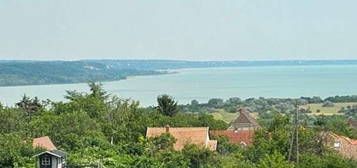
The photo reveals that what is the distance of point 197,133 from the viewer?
124ft

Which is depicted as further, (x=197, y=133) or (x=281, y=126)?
(x=197, y=133)

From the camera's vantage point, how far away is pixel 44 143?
3306 centimetres

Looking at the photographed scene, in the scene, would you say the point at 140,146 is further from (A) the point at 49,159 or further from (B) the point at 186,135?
(A) the point at 49,159

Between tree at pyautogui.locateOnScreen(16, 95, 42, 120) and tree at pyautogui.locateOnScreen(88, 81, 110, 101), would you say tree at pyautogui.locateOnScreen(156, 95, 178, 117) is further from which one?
tree at pyautogui.locateOnScreen(16, 95, 42, 120)

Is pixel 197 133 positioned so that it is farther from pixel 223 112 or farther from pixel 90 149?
pixel 223 112

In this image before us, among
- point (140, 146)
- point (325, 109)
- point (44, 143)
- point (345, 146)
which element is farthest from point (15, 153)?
point (325, 109)

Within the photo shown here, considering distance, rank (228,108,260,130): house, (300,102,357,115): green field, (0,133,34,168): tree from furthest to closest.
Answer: (300,102,357,115): green field, (228,108,260,130): house, (0,133,34,168): tree

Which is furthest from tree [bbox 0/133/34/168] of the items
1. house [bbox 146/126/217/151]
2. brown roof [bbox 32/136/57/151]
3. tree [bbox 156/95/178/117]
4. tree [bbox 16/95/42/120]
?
tree [bbox 156/95/178/117]

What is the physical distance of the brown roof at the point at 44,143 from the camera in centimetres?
3173

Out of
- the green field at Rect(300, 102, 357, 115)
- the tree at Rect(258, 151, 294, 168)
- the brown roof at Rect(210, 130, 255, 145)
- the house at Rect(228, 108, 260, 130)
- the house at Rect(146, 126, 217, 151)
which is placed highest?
the tree at Rect(258, 151, 294, 168)

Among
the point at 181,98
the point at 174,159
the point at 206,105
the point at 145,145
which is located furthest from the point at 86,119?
the point at 181,98

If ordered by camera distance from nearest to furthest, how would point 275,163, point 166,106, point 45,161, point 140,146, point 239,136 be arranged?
point 275,163
point 45,161
point 140,146
point 239,136
point 166,106

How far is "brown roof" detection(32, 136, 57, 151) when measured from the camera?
31.7 meters

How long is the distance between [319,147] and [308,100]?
8178 centimetres
